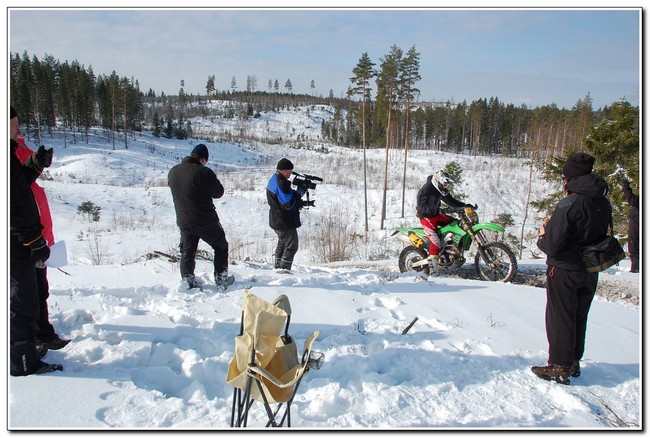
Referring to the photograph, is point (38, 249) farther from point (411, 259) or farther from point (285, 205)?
point (411, 259)

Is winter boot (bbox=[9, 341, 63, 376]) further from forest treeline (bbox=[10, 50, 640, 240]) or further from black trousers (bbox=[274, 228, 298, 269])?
forest treeline (bbox=[10, 50, 640, 240])

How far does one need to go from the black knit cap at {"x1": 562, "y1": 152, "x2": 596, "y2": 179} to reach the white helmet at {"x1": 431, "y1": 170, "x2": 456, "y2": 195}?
10.4 feet

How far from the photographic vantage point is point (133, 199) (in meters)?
20.3

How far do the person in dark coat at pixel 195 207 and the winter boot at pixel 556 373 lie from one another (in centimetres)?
358

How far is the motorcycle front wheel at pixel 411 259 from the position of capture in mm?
6992

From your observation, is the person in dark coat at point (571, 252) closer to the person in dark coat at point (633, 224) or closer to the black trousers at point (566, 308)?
the black trousers at point (566, 308)

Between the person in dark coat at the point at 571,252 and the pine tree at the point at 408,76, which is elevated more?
the pine tree at the point at 408,76

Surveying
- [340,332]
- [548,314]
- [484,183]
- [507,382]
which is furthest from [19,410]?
[484,183]

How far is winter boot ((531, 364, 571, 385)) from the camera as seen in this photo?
10.2 feet

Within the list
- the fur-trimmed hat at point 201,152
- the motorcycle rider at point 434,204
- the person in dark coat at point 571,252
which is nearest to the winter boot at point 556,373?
the person in dark coat at point 571,252

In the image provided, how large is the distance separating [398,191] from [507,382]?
2665cm

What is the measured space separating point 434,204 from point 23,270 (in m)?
5.49

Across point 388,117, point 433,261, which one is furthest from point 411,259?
point 388,117

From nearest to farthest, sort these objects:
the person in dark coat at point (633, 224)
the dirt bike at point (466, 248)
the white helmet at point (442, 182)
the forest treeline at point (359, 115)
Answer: the white helmet at point (442, 182), the dirt bike at point (466, 248), the person in dark coat at point (633, 224), the forest treeline at point (359, 115)
